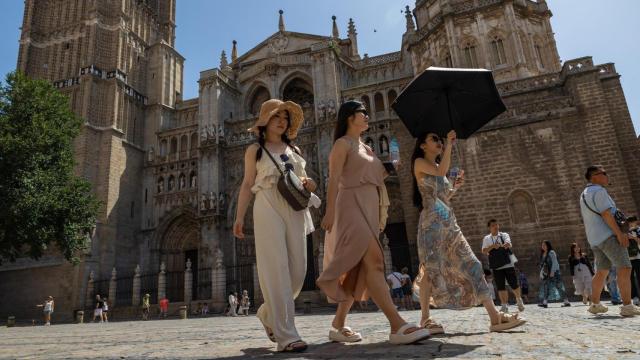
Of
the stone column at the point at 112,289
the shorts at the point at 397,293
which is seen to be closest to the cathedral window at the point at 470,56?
the shorts at the point at 397,293

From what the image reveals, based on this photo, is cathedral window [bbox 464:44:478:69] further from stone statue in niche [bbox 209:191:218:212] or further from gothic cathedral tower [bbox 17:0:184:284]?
gothic cathedral tower [bbox 17:0:184:284]

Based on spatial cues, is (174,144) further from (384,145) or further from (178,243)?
(384,145)

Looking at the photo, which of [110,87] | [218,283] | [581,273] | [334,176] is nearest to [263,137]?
[334,176]

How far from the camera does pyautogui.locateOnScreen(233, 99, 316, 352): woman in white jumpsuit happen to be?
120 inches

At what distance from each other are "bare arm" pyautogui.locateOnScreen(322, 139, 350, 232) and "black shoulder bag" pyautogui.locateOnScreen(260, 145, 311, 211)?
191 mm

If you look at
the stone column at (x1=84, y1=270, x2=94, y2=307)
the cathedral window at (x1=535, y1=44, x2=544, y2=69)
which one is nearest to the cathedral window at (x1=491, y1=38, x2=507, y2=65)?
the cathedral window at (x1=535, y1=44, x2=544, y2=69)

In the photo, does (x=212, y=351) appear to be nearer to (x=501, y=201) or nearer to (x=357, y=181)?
(x=357, y=181)

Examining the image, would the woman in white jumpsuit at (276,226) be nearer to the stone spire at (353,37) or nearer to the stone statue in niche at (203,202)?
the stone statue in niche at (203,202)

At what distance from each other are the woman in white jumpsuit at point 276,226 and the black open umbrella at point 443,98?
1258 mm

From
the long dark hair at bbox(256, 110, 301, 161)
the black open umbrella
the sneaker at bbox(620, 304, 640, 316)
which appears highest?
the black open umbrella

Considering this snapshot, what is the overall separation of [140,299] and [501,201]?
1816cm

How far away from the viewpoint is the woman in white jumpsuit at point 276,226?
3059 millimetres

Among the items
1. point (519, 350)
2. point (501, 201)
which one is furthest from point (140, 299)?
point (519, 350)

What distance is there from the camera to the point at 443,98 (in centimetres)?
433
